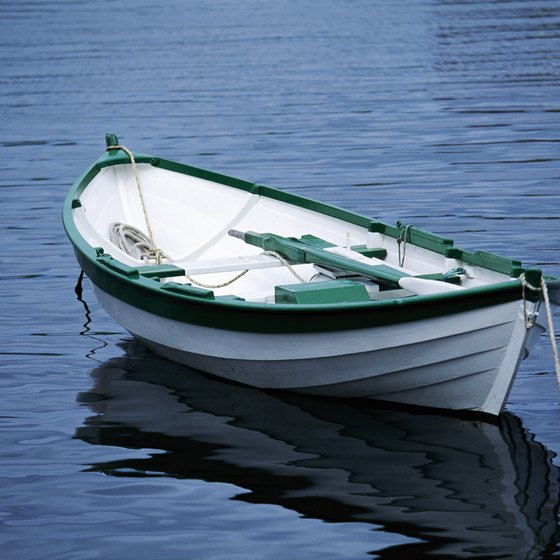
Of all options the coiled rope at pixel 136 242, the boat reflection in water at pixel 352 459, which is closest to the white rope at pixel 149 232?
the coiled rope at pixel 136 242

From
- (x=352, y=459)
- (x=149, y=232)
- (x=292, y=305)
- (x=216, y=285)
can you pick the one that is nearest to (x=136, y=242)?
(x=149, y=232)

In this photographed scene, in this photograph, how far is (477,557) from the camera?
283 inches

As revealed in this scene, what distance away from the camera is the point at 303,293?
9602 mm

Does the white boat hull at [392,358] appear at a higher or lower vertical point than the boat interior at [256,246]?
lower

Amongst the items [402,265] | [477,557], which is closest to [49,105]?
[402,265]

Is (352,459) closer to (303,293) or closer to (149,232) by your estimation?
(303,293)

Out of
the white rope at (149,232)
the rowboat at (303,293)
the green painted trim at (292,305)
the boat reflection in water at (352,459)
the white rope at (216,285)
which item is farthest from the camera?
the white rope at (149,232)

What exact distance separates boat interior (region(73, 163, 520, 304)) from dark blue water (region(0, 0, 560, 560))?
2.89 feet

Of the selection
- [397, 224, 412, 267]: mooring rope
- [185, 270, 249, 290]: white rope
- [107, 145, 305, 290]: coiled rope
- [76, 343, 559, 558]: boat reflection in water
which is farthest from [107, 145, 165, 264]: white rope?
[397, 224, 412, 267]: mooring rope

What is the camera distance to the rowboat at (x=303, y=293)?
28.2 ft

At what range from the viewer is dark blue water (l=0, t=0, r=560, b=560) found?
7.74 m

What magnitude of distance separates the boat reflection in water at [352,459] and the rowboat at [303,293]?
0.67ft

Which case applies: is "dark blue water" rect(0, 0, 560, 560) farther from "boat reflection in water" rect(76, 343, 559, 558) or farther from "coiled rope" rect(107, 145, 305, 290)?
"coiled rope" rect(107, 145, 305, 290)

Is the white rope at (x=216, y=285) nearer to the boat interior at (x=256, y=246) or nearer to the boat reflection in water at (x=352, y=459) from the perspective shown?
the boat interior at (x=256, y=246)
